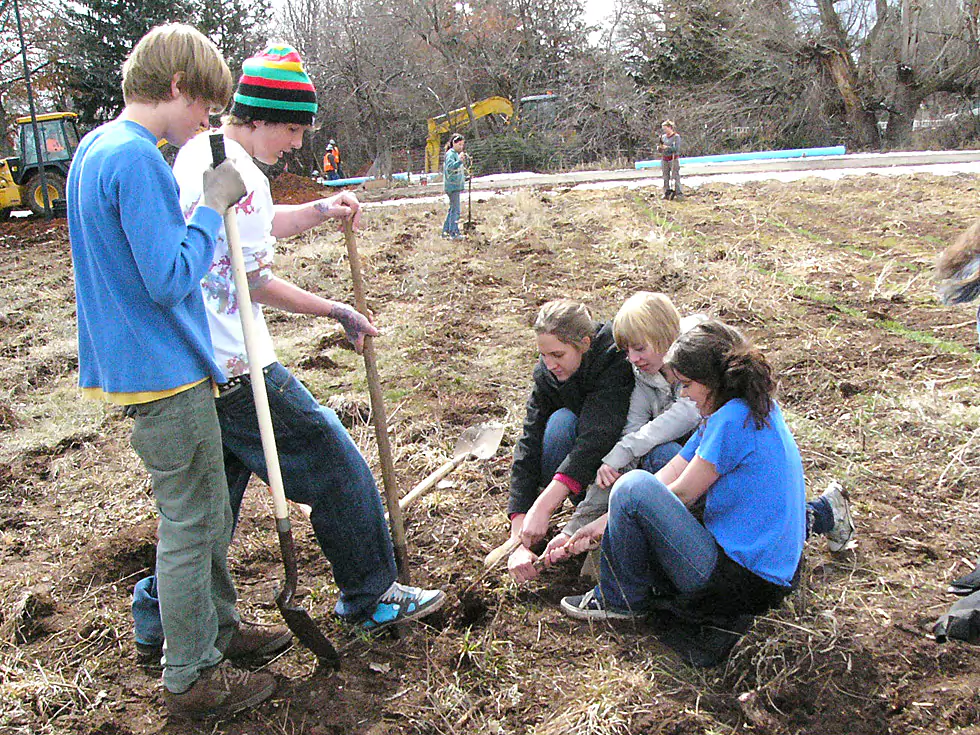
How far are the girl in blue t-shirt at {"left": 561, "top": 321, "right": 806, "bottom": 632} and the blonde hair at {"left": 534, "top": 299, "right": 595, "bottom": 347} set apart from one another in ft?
1.61

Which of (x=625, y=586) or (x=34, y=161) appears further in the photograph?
(x=34, y=161)

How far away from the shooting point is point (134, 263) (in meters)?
2.10

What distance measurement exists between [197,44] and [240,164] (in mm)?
365

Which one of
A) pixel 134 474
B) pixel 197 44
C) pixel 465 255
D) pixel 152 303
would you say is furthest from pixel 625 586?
pixel 465 255

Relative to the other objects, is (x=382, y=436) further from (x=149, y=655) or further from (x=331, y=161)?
(x=331, y=161)

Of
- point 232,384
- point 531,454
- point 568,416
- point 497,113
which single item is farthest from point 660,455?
point 497,113

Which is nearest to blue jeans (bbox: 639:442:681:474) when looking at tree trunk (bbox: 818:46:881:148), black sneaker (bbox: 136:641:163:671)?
black sneaker (bbox: 136:641:163:671)

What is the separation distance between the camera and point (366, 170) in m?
32.3

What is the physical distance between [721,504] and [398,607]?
1090mm

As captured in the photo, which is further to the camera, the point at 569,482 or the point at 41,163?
the point at 41,163

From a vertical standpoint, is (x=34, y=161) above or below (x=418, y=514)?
above

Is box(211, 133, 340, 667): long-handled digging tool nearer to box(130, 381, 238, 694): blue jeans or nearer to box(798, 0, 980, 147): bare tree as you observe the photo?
box(130, 381, 238, 694): blue jeans

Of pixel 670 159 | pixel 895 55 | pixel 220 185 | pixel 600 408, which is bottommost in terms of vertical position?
pixel 600 408

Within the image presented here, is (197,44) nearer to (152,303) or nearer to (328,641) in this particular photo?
(152,303)
